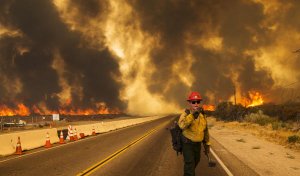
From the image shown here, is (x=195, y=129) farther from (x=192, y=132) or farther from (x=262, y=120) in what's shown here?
(x=262, y=120)

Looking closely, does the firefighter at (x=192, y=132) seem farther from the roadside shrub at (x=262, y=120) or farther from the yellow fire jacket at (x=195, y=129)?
the roadside shrub at (x=262, y=120)

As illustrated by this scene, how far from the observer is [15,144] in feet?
60.4

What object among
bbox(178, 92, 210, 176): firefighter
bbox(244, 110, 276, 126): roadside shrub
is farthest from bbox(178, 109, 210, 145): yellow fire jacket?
bbox(244, 110, 276, 126): roadside shrub

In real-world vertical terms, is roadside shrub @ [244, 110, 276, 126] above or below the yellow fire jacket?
below

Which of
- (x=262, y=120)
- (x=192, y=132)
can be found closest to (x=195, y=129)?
(x=192, y=132)

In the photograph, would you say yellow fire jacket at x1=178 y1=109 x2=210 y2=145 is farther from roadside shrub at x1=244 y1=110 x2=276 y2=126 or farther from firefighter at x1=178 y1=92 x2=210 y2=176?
roadside shrub at x1=244 y1=110 x2=276 y2=126

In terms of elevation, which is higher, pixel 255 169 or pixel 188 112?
pixel 188 112

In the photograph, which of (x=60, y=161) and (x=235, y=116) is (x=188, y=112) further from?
(x=235, y=116)

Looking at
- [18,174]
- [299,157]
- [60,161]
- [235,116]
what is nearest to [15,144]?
[60,161]

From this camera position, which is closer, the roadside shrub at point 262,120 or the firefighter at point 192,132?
the firefighter at point 192,132

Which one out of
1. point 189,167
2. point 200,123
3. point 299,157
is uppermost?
point 200,123

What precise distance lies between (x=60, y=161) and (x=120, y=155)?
257 cm

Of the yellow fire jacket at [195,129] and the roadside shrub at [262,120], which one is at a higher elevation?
the yellow fire jacket at [195,129]

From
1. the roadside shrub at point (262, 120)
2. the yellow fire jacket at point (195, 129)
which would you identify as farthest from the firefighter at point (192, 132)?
the roadside shrub at point (262, 120)
